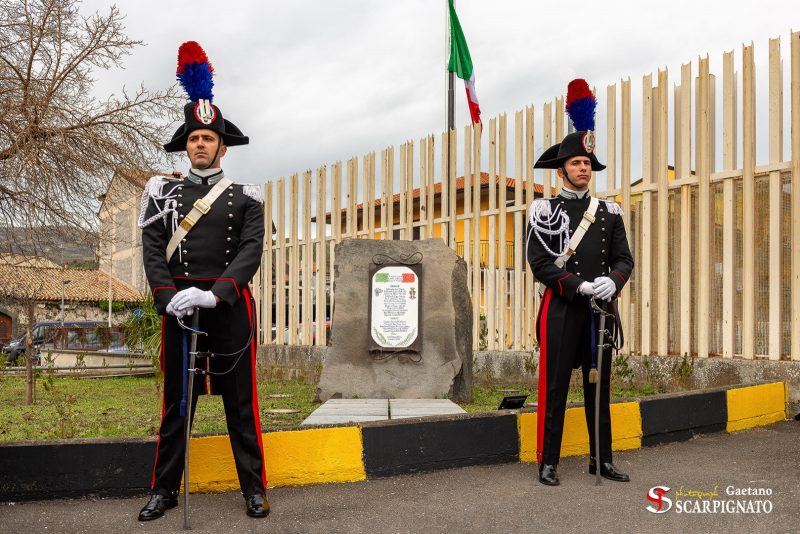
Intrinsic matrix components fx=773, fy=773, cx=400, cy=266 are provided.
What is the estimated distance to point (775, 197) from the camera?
723 centimetres

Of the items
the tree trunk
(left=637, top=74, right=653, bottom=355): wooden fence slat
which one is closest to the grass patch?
the tree trunk

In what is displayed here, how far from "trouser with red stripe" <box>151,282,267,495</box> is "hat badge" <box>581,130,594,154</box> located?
2207 mm

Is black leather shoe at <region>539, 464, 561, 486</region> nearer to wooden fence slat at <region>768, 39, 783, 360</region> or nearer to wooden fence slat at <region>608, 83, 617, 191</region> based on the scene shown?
wooden fence slat at <region>768, 39, 783, 360</region>

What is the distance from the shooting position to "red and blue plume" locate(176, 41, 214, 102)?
4.17 meters

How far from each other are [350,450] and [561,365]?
135 centimetres

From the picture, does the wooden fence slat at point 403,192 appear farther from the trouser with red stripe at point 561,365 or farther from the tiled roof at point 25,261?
the trouser with red stripe at point 561,365

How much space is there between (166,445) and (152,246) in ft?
3.39

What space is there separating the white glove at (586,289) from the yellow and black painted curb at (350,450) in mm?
1101

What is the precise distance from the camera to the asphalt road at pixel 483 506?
143 inches

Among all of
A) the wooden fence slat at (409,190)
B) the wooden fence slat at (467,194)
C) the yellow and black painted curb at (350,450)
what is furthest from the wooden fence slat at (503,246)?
the yellow and black painted curb at (350,450)

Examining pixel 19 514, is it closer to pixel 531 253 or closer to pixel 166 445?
pixel 166 445

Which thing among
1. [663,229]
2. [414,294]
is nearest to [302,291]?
[414,294]

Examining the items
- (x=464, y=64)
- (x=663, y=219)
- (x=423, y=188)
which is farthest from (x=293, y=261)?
(x=663, y=219)

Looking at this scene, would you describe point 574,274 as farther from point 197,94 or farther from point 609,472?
point 197,94
